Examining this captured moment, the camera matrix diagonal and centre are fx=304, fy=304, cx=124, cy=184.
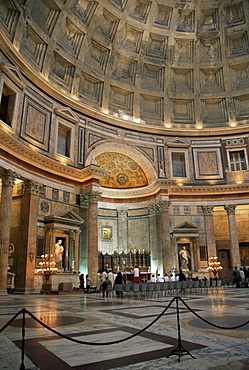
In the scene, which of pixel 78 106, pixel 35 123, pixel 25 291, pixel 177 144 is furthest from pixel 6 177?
pixel 177 144

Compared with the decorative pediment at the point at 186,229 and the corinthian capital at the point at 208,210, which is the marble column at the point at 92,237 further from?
the corinthian capital at the point at 208,210

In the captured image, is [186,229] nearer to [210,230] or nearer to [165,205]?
[210,230]

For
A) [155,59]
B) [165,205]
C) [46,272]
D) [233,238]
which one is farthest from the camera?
[155,59]

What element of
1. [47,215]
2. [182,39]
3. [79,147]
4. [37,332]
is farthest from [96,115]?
[37,332]

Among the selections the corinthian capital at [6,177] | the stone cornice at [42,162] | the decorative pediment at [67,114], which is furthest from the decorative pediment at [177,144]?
the corinthian capital at [6,177]

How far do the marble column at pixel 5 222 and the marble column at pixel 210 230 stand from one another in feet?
57.4

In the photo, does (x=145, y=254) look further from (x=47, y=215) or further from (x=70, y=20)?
(x=70, y=20)

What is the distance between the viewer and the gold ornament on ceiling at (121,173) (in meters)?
28.6

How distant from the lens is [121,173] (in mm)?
29969

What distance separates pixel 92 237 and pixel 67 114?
9754mm

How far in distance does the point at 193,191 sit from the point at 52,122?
14.1m

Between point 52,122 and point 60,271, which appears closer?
point 60,271

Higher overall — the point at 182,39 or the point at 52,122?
the point at 182,39

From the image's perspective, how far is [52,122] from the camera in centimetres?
2262
